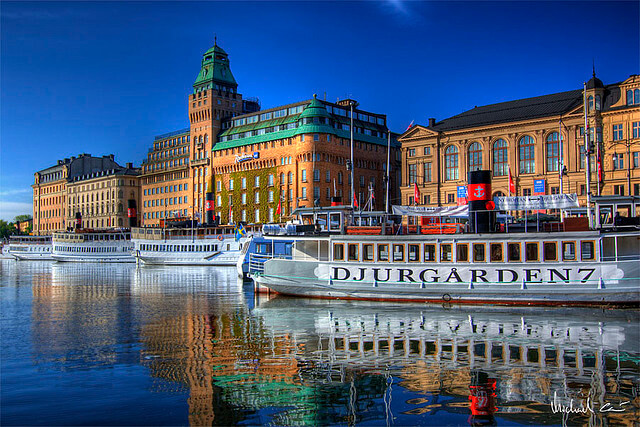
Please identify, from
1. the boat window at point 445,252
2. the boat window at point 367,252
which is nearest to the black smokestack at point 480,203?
the boat window at point 445,252

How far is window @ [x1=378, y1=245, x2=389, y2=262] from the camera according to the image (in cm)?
3761

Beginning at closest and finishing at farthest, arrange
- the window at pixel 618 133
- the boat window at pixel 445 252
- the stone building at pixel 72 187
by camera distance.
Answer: the boat window at pixel 445 252, the window at pixel 618 133, the stone building at pixel 72 187

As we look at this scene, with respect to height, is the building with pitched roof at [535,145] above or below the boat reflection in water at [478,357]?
above

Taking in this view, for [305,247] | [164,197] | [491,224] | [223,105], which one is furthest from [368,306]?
[164,197]

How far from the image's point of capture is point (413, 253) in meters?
36.9

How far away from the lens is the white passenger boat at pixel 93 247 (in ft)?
375

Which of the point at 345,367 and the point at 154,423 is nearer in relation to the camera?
the point at 154,423

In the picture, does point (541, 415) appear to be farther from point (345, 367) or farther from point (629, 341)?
point (629, 341)

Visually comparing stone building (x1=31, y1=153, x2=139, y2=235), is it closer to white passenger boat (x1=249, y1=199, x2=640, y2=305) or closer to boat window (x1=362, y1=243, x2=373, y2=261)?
white passenger boat (x1=249, y1=199, x2=640, y2=305)

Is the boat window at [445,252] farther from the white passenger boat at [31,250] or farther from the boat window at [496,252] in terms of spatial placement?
the white passenger boat at [31,250]

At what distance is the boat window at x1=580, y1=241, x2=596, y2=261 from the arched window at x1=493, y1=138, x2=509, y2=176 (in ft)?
173

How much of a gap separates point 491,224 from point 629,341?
1270 cm

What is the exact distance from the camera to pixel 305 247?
40.4 m

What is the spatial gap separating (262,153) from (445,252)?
87.3 metres
